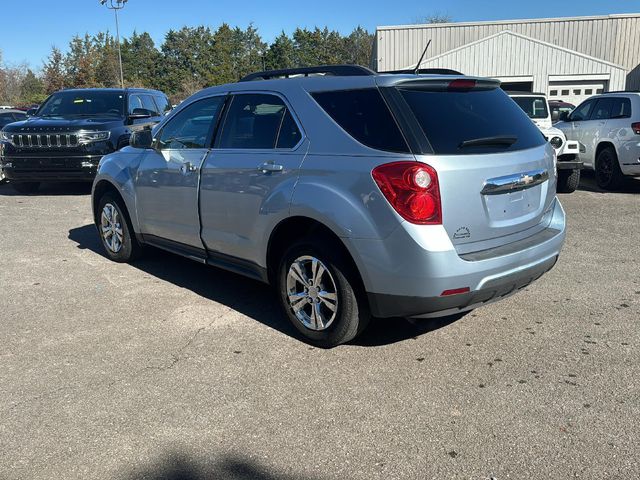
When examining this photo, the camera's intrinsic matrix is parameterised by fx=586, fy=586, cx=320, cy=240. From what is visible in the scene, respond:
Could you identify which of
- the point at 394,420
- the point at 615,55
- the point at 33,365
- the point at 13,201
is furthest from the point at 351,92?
the point at 615,55

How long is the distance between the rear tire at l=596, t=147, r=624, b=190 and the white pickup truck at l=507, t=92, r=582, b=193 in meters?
0.53

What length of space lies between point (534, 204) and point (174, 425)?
260 cm

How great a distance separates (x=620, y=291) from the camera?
4.95 m

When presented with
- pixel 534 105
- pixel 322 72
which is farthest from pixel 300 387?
pixel 534 105

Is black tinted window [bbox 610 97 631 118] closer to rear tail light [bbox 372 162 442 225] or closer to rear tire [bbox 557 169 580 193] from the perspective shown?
rear tire [bbox 557 169 580 193]

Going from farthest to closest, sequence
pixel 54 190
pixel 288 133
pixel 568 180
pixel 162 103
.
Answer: pixel 162 103 < pixel 54 190 < pixel 568 180 < pixel 288 133

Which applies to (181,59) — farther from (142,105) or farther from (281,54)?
Answer: (142,105)

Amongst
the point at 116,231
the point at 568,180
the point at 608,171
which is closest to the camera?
the point at 116,231

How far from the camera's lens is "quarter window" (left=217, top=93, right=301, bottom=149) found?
160 inches

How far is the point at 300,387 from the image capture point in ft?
11.3

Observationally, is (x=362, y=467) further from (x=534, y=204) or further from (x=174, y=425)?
(x=534, y=204)

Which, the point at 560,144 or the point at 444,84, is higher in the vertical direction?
the point at 444,84

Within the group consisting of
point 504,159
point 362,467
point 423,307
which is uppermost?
point 504,159

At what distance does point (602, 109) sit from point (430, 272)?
30.1ft
